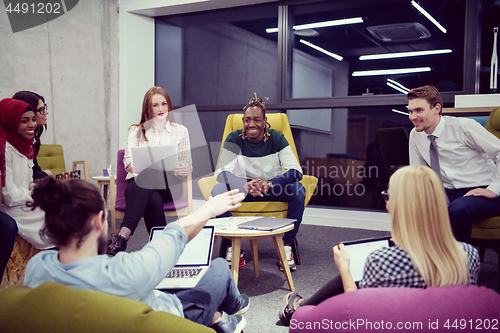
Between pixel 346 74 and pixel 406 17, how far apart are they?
0.83 m

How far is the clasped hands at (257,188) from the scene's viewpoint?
270 centimetres

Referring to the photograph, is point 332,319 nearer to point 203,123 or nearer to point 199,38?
point 203,123

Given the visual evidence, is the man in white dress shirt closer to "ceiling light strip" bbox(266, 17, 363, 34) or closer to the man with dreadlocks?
the man with dreadlocks

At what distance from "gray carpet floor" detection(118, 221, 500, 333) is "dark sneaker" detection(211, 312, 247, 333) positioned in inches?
14.7

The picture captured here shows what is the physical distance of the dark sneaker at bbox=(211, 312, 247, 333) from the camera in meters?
1.31

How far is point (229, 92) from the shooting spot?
4793mm

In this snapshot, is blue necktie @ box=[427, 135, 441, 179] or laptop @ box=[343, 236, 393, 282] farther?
blue necktie @ box=[427, 135, 441, 179]

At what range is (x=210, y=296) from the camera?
125cm

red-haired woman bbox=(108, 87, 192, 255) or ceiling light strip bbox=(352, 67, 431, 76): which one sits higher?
Result: ceiling light strip bbox=(352, 67, 431, 76)

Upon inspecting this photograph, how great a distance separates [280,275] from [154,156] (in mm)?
1242

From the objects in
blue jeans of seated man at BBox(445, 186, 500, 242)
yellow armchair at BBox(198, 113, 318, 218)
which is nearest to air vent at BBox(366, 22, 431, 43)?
yellow armchair at BBox(198, 113, 318, 218)

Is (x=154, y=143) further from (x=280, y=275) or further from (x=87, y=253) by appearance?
(x=87, y=253)

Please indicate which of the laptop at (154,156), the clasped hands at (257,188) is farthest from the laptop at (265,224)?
the laptop at (154,156)

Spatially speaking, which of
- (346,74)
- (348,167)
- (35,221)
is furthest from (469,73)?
(35,221)
